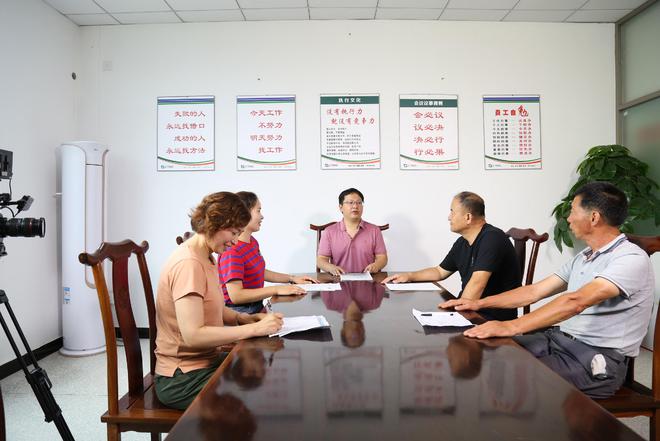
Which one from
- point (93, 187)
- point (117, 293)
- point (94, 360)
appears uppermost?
point (93, 187)

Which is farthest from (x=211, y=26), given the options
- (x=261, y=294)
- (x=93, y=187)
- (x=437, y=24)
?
(x=261, y=294)

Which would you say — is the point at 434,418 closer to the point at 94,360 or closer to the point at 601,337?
the point at 601,337

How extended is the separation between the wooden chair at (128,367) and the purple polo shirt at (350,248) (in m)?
1.78

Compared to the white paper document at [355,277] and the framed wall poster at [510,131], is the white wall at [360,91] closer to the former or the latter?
the framed wall poster at [510,131]

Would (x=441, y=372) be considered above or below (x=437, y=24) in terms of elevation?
below

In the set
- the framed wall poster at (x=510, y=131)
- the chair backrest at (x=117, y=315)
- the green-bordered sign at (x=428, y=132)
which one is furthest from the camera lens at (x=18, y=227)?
the framed wall poster at (x=510, y=131)

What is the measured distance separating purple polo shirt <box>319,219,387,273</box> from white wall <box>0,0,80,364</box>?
2.17m

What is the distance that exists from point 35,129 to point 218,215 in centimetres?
269

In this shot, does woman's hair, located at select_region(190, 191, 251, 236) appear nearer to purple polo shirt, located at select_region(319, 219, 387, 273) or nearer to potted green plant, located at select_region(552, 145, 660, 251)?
purple polo shirt, located at select_region(319, 219, 387, 273)

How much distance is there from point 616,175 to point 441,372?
3.17 metres

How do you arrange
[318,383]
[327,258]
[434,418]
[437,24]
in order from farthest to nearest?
1. [437,24]
2. [327,258]
3. [318,383]
4. [434,418]

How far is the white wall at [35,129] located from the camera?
3.01m

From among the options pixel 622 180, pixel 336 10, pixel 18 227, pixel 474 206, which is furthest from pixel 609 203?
pixel 336 10

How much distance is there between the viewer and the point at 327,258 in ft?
10.7
